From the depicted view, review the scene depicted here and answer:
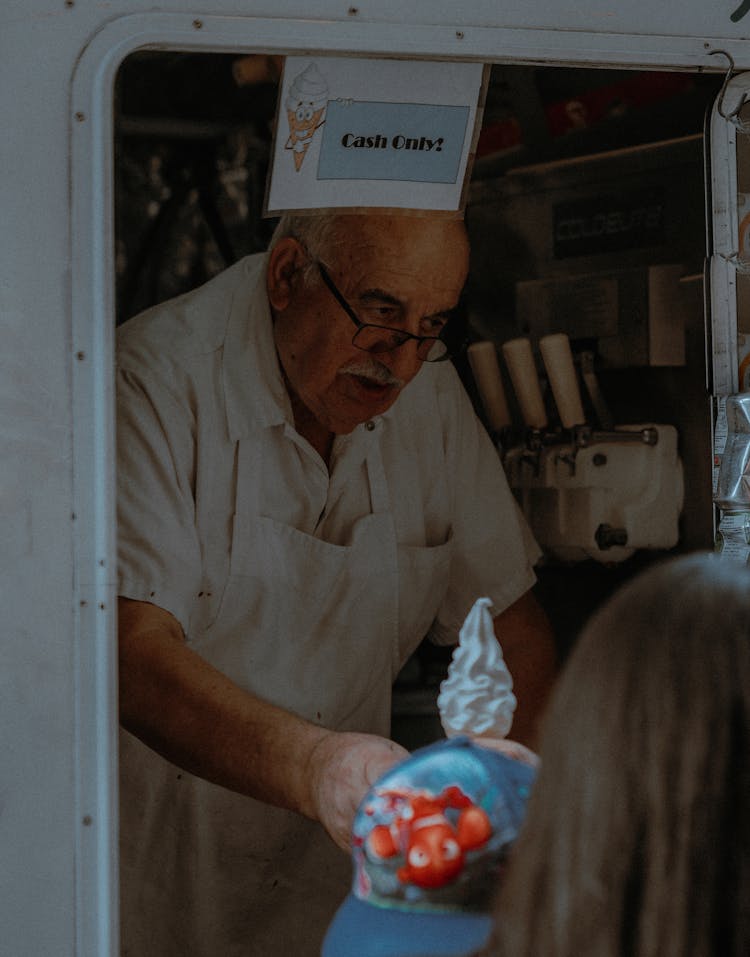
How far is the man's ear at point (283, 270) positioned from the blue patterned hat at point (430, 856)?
95 cm

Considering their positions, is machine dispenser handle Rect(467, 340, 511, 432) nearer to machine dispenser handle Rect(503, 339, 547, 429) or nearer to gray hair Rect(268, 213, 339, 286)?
machine dispenser handle Rect(503, 339, 547, 429)

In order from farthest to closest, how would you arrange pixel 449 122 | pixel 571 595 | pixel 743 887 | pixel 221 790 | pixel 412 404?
pixel 571 595 < pixel 412 404 < pixel 221 790 < pixel 449 122 < pixel 743 887

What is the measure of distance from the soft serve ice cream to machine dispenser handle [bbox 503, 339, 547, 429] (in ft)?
2.94

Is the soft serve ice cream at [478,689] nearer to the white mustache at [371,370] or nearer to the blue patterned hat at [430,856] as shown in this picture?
the blue patterned hat at [430,856]

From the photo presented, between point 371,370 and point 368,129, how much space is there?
397 mm

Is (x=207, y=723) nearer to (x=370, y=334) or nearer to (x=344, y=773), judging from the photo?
(x=344, y=773)

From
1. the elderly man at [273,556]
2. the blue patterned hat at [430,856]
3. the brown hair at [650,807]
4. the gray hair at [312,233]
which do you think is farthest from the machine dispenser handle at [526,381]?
the brown hair at [650,807]

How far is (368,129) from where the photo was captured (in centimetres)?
160

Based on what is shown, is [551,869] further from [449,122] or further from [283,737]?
[449,122]

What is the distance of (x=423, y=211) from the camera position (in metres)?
1.70

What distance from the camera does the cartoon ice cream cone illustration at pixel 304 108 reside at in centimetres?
158

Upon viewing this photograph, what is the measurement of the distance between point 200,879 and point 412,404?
2.85ft

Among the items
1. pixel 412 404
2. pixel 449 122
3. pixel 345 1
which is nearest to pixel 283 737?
pixel 412 404

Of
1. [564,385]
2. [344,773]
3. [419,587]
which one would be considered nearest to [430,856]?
[344,773]
